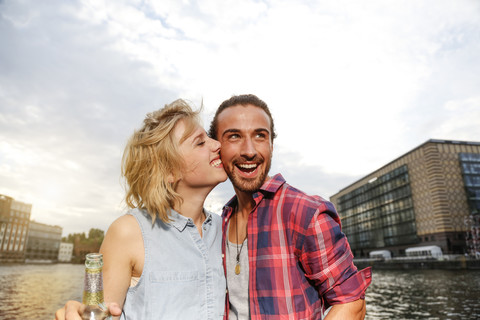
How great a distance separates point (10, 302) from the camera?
85.6ft

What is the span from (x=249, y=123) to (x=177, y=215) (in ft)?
3.33

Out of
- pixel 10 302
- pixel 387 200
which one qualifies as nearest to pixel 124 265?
pixel 10 302

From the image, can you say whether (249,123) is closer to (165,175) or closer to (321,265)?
(165,175)

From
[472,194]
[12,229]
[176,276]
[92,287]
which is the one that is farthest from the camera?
[12,229]

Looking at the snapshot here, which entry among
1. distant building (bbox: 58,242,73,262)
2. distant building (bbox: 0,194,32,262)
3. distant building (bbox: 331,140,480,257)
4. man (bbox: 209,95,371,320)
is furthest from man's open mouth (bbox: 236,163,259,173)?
distant building (bbox: 58,242,73,262)

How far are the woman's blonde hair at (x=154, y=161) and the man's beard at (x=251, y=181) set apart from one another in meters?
0.49

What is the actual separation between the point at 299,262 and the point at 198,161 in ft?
4.03

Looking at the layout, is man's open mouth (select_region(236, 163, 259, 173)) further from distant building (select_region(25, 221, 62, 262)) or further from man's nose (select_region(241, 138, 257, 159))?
distant building (select_region(25, 221, 62, 262))

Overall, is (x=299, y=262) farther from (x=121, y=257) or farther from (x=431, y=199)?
(x=431, y=199)

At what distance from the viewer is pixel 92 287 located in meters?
1.44

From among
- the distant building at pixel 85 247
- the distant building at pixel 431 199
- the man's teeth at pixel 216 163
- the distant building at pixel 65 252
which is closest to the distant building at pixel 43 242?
the distant building at pixel 65 252

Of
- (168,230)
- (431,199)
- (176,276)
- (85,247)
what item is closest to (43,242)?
(85,247)

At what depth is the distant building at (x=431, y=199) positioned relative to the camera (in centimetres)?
5838

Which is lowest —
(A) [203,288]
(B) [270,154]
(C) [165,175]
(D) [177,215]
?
(A) [203,288]
